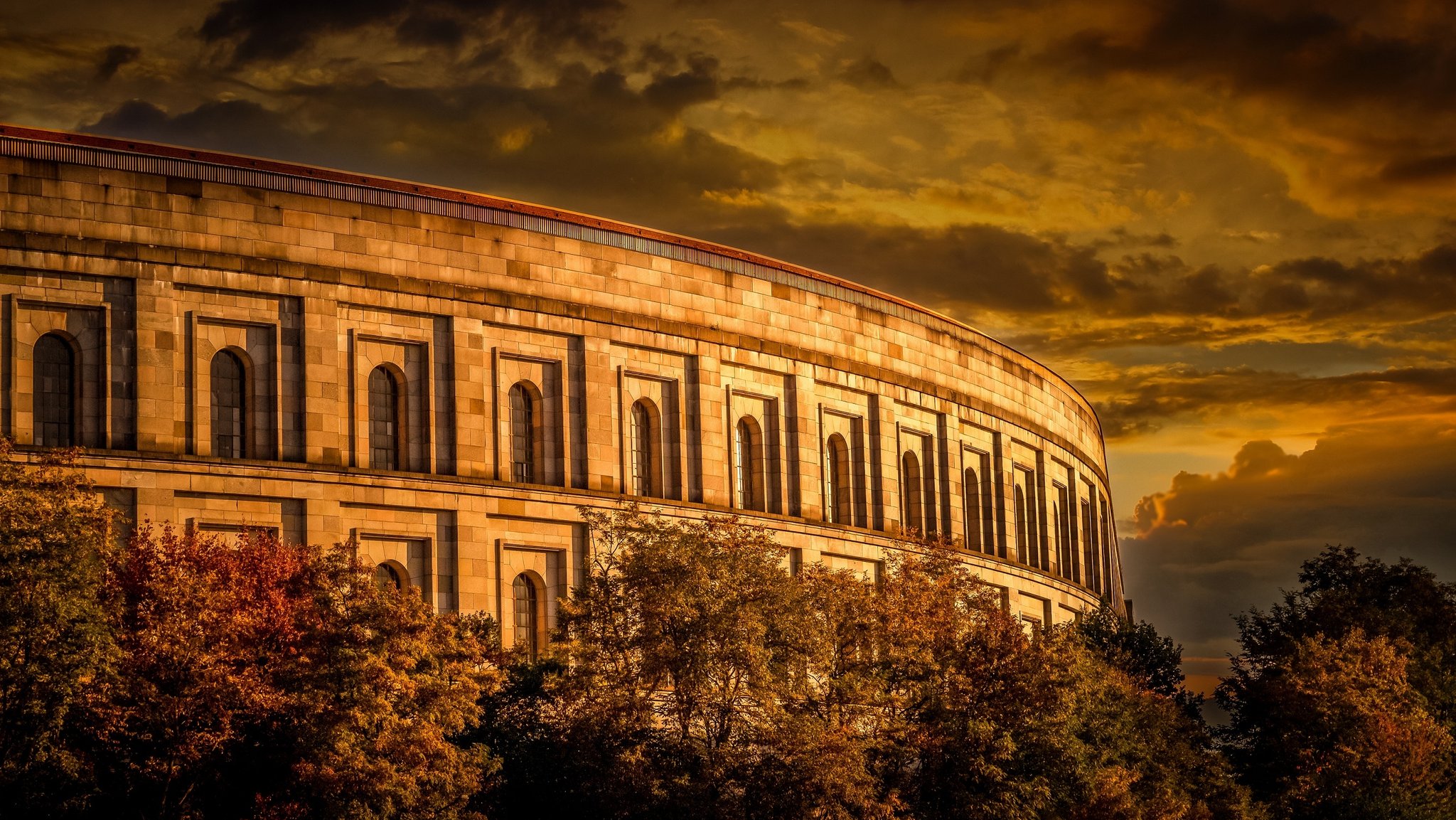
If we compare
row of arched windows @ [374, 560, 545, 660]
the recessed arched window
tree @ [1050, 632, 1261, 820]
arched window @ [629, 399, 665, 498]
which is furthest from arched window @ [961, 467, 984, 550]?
row of arched windows @ [374, 560, 545, 660]

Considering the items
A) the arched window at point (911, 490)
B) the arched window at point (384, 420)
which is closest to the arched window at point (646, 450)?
the arched window at point (384, 420)

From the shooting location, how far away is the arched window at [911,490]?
243 feet

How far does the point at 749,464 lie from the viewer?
221 ft

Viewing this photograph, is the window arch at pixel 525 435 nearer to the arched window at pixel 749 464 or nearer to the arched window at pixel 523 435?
the arched window at pixel 523 435

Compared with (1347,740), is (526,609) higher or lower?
higher

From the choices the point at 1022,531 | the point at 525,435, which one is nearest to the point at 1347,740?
the point at 1022,531

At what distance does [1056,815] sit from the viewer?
1996 inches

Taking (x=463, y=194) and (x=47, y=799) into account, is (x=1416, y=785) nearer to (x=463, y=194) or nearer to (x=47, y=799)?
(x=463, y=194)

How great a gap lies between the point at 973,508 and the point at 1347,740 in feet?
63.3

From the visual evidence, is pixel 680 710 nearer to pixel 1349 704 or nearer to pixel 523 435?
pixel 523 435

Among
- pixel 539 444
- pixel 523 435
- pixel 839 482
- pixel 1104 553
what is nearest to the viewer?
pixel 539 444

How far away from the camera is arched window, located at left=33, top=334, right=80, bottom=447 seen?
2052 inches

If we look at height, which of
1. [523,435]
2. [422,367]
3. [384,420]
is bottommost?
[523,435]

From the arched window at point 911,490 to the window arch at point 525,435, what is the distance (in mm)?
17700
